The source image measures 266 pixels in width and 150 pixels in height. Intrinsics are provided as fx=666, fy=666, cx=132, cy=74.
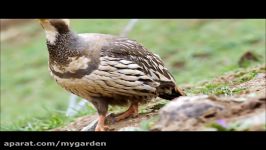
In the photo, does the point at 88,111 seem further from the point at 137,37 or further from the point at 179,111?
the point at 137,37

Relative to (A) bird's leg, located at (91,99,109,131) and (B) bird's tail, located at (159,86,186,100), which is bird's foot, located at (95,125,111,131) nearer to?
(A) bird's leg, located at (91,99,109,131)

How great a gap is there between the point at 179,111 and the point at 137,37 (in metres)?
14.9

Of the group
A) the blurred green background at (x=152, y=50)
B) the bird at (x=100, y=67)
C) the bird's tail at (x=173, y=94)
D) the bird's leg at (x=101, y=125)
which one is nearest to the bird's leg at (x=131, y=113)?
the bird at (x=100, y=67)

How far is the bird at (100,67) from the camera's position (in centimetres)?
659

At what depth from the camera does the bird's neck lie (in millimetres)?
6668

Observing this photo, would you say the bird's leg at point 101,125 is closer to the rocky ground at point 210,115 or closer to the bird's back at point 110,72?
the bird's back at point 110,72

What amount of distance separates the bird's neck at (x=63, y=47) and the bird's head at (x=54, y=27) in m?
0.01

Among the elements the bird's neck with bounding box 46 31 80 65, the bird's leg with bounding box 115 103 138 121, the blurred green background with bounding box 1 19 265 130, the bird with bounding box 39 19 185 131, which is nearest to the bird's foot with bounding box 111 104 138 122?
the bird's leg with bounding box 115 103 138 121

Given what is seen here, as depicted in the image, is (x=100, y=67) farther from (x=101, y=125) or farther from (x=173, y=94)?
(x=173, y=94)

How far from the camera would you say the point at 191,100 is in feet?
18.5

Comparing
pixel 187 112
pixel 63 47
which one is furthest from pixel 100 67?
pixel 187 112

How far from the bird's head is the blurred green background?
21.4ft

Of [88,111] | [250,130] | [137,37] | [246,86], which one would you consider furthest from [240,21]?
[250,130]

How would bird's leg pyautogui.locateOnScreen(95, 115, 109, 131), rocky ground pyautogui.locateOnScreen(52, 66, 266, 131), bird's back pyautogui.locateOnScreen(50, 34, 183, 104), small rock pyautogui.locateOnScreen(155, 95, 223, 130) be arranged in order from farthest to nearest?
bird's leg pyautogui.locateOnScreen(95, 115, 109, 131), bird's back pyautogui.locateOnScreen(50, 34, 183, 104), small rock pyautogui.locateOnScreen(155, 95, 223, 130), rocky ground pyautogui.locateOnScreen(52, 66, 266, 131)
